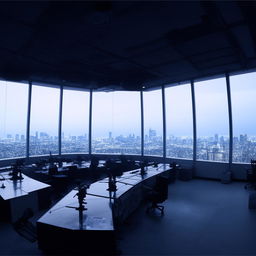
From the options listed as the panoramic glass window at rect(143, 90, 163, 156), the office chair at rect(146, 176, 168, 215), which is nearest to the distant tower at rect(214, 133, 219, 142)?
the panoramic glass window at rect(143, 90, 163, 156)

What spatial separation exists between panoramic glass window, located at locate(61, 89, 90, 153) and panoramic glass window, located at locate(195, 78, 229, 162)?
560cm

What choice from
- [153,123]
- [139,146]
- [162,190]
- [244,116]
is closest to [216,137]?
[244,116]

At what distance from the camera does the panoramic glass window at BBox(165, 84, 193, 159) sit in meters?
8.59

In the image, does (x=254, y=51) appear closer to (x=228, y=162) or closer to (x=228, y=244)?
(x=228, y=162)

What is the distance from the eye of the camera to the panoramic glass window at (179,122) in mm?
8594

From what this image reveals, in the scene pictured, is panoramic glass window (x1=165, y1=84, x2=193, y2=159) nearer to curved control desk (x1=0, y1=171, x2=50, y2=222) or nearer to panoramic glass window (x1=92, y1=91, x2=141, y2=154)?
panoramic glass window (x1=92, y1=91, x2=141, y2=154)

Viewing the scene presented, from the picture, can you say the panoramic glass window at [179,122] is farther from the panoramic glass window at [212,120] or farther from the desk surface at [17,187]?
the desk surface at [17,187]

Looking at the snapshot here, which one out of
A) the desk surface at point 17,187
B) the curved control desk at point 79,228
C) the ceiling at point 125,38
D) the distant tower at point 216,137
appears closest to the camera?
the curved control desk at point 79,228

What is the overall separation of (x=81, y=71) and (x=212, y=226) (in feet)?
20.3

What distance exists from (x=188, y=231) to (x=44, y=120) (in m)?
7.73

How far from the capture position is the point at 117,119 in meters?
9.96

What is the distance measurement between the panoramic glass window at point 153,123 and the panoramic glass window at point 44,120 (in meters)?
4.50

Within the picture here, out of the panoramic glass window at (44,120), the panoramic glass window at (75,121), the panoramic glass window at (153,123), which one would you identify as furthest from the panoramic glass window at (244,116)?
the panoramic glass window at (44,120)

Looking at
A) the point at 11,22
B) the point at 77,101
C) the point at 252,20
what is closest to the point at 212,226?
the point at 252,20
